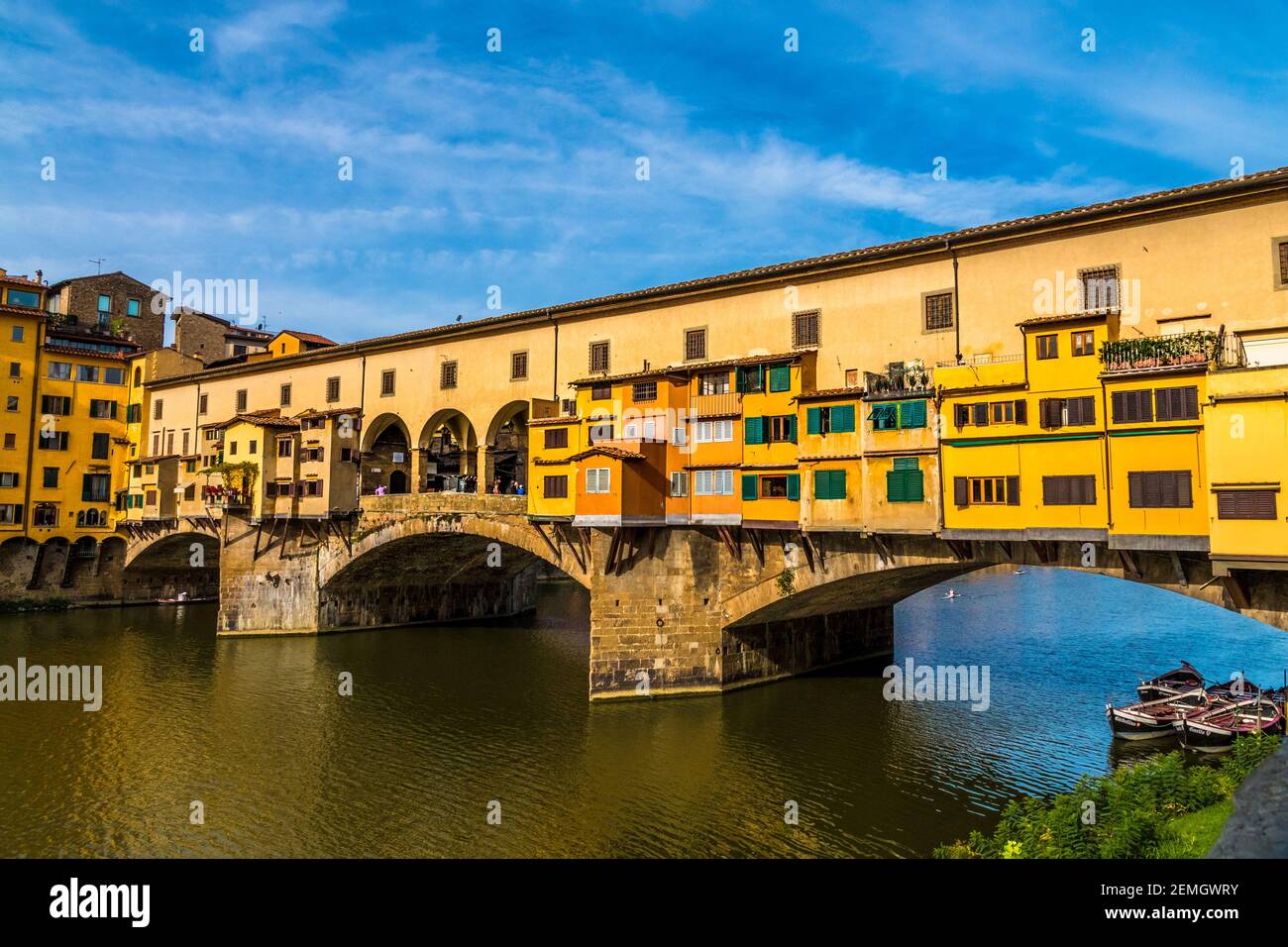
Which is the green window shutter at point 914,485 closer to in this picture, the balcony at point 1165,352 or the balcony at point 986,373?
the balcony at point 986,373

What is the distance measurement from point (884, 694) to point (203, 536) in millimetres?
54870

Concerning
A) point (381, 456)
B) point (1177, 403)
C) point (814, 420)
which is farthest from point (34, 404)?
point (1177, 403)

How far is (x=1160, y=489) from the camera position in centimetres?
2289

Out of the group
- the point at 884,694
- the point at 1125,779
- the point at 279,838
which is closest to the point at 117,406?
the point at 279,838

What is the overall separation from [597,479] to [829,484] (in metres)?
9.90

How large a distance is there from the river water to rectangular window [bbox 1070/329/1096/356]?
1341cm

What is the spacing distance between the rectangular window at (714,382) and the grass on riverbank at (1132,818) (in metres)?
18.8

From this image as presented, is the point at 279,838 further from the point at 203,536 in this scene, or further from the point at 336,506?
the point at 203,536

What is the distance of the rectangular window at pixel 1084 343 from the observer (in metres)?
24.4

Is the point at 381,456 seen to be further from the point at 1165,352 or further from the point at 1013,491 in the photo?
the point at 1165,352

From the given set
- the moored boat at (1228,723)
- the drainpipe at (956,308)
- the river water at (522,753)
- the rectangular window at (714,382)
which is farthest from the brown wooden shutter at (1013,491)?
the rectangular window at (714,382)

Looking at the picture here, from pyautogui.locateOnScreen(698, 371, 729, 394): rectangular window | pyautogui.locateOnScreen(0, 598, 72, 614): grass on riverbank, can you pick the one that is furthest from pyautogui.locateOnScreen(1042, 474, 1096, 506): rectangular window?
pyautogui.locateOnScreen(0, 598, 72, 614): grass on riverbank

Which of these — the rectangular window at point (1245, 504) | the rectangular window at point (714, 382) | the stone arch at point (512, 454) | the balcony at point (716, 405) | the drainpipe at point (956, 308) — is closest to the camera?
the rectangular window at point (1245, 504)

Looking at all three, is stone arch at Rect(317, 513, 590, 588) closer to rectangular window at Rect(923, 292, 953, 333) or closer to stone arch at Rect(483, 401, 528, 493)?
stone arch at Rect(483, 401, 528, 493)
